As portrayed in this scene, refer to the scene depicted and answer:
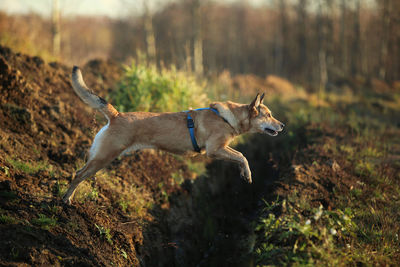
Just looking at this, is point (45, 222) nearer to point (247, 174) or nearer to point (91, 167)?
point (91, 167)

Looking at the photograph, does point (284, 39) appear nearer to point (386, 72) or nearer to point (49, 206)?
point (386, 72)

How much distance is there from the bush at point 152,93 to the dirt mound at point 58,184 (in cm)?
98

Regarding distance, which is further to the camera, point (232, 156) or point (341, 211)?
point (232, 156)

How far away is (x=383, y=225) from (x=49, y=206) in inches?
184

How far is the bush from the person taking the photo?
27.8ft

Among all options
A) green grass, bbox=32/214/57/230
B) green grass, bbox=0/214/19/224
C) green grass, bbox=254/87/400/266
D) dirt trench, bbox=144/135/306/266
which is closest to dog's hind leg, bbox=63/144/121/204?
green grass, bbox=32/214/57/230

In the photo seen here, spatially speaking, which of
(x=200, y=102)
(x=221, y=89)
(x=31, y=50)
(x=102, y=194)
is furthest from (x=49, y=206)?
(x=221, y=89)

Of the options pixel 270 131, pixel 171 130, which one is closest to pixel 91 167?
pixel 171 130

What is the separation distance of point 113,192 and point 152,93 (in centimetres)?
359

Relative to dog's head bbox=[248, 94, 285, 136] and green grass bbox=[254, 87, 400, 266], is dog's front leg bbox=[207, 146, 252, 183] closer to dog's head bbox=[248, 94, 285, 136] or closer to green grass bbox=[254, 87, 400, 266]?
green grass bbox=[254, 87, 400, 266]

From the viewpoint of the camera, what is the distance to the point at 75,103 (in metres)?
8.29

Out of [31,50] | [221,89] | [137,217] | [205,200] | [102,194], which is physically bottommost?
[205,200]

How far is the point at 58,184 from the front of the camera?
521cm

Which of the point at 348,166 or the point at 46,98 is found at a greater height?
the point at 46,98
